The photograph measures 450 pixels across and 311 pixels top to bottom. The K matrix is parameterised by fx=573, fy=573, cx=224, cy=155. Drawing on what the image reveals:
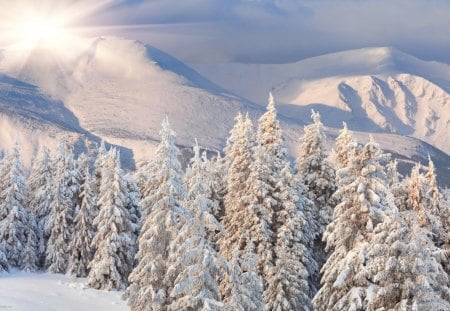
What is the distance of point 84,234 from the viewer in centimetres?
4794

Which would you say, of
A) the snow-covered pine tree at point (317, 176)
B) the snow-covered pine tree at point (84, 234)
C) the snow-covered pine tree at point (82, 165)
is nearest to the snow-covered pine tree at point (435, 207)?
the snow-covered pine tree at point (317, 176)

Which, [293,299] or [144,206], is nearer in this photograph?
[144,206]

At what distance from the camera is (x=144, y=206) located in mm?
27875

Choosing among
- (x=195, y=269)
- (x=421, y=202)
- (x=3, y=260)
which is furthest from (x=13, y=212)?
(x=421, y=202)

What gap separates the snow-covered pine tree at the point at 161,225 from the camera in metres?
26.8

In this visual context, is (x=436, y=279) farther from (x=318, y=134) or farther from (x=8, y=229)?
(x=8, y=229)

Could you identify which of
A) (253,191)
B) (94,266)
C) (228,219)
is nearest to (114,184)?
(94,266)

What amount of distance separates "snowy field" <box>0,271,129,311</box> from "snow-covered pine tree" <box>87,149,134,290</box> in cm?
105

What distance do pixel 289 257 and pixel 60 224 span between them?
23576 millimetres

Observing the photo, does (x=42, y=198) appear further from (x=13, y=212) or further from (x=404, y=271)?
(x=404, y=271)

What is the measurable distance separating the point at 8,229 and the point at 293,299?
84.9ft

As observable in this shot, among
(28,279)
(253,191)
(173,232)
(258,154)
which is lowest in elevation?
(28,279)

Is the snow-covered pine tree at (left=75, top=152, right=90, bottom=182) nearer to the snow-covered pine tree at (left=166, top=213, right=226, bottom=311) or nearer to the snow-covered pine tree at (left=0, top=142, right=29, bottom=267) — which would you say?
the snow-covered pine tree at (left=0, top=142, right=29, bottom=267)

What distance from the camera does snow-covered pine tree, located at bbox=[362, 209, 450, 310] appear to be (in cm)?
1948
